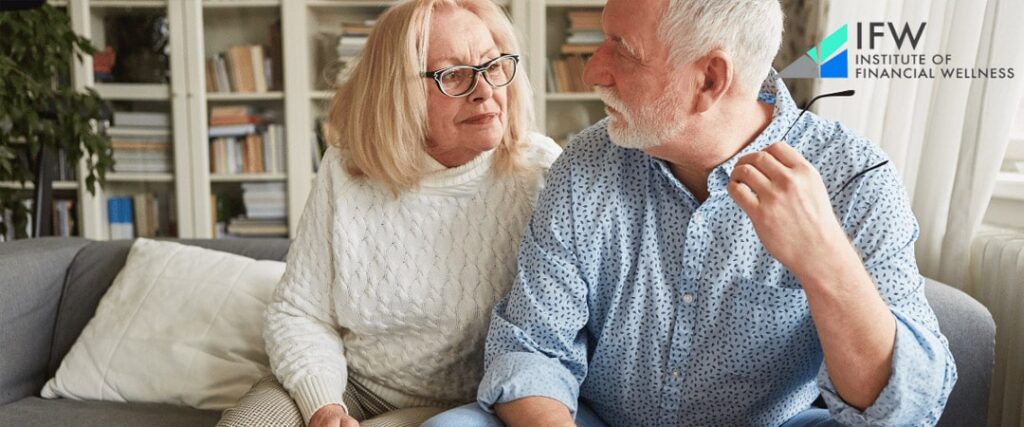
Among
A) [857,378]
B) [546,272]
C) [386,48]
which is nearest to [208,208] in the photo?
[386,48]

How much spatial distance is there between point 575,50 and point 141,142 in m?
1.89

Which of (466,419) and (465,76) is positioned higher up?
(465,76)

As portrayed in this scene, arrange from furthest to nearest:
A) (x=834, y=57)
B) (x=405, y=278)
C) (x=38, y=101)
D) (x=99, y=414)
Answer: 1. (x=38, y=101)
2. (x=834, y=57)
3. (x=99, y=414)
4. (x=405, y=278)

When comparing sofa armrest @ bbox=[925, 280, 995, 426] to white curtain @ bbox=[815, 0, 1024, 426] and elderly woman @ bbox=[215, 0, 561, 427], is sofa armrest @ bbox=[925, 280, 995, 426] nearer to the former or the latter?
white curtain @ bbox=[815, 0, 1024, 426]

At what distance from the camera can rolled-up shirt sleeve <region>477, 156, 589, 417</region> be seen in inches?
45.0

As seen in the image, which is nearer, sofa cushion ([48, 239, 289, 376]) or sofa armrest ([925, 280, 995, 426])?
sofa armrest ([925, 280, 995, 426])

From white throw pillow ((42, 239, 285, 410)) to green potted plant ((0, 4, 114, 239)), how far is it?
94 centimetres

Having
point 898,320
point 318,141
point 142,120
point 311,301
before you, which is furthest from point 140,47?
point 898,320

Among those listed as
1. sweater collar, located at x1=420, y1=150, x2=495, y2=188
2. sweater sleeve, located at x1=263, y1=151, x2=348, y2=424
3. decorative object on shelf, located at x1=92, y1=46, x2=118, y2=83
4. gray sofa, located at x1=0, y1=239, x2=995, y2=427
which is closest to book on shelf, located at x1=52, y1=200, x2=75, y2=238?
decorative object on shelf, located at x1=92, y1=46, x2=118, y2=83

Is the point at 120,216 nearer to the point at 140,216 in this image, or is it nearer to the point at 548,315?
the point at 140,216

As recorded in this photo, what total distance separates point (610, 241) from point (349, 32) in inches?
101

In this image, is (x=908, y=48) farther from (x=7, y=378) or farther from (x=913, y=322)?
(x=7, y=378)

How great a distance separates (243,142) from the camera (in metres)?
3.57

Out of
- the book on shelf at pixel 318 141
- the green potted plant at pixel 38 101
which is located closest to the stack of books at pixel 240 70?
the book on shelf at pixel 318 141
